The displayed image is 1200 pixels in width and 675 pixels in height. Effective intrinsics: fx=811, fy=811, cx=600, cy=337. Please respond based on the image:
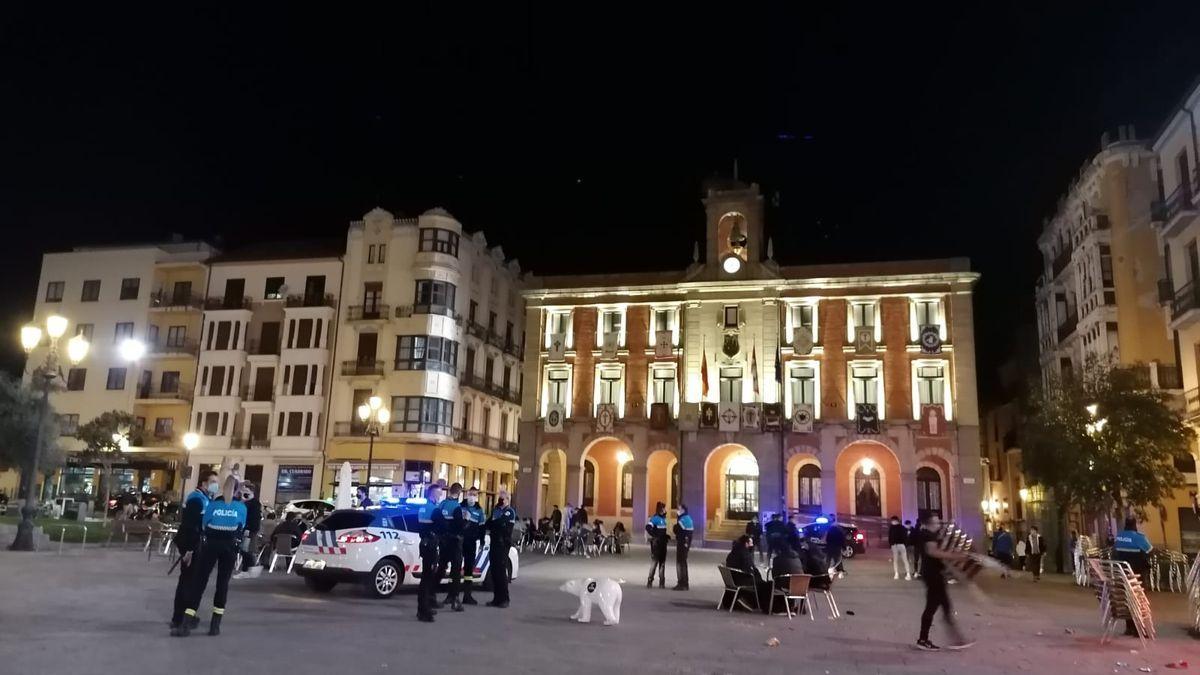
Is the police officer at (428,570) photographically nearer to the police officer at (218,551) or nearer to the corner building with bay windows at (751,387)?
the police officer at (218,551)

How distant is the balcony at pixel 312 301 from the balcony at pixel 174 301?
645cm

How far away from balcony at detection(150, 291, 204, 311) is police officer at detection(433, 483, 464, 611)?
43.6 m

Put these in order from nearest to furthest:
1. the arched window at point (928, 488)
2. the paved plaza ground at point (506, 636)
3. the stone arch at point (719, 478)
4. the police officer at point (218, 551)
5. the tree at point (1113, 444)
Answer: the paved plaza ground at point (506, 636)
the police officer at point (218, 551)
the tree at point (1113, 444)
the arched window at point (928, 488)
the stone arch at point (719, 478)

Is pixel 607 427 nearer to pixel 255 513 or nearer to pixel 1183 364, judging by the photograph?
pixel 1183 364

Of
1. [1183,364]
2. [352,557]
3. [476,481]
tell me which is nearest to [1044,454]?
[1183,364]

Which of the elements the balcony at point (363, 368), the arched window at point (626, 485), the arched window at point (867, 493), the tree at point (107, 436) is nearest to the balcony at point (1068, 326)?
the arched window at point (867, 493)

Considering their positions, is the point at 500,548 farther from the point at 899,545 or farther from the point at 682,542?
the point at 899,545

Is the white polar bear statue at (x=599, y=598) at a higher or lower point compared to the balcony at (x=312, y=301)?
lower

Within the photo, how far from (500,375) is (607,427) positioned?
42.7 feet

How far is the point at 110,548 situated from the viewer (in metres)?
23.0

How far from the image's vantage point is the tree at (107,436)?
134 ft

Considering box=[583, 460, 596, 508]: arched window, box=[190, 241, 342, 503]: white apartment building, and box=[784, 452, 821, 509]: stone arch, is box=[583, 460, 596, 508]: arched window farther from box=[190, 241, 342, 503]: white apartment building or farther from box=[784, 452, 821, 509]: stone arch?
box=[190, 241, 342, 503]: white apartment building

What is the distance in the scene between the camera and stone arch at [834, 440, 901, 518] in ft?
139

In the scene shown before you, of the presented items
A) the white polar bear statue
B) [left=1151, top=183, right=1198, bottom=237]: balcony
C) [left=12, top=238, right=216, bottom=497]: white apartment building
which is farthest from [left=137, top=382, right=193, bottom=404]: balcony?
[left=1151, top=183, right=1198, bottom=237]: balcony
